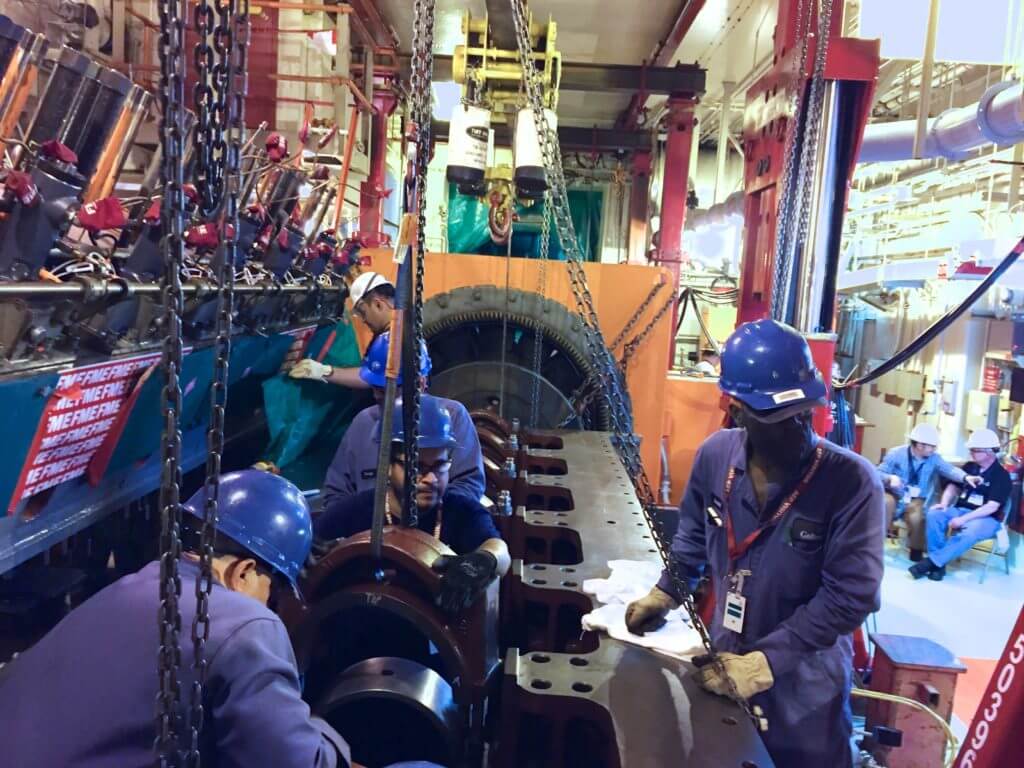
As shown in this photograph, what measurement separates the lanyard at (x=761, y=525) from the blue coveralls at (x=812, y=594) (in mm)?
14

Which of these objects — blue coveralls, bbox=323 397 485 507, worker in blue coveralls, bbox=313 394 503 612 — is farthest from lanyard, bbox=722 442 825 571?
blue coveralls, bbox=323 397 485 507

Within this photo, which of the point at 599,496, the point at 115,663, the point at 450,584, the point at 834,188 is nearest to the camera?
the point at 115,663

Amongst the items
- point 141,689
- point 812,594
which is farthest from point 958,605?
point 141,689

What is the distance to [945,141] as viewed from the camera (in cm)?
510

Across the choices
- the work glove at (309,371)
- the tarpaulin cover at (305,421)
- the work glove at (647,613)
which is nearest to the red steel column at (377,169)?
the tarpaulin cover at (305,421)

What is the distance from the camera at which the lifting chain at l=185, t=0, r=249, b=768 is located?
3.67 ft

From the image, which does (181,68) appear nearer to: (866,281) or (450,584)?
(450,584)

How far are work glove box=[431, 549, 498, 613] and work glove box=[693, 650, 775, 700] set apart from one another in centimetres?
60

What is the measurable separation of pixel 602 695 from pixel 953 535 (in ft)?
22.7

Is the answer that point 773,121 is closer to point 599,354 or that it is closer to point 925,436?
point 599,354

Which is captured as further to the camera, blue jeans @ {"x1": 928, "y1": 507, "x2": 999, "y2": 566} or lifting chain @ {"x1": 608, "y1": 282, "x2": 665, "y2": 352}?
blue jeans @ {"x1": 928, "y1": 507, "x2": 999, "y2": 566}

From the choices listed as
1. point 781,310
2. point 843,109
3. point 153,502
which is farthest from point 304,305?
point 843,109

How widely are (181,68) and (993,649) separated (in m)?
6.28

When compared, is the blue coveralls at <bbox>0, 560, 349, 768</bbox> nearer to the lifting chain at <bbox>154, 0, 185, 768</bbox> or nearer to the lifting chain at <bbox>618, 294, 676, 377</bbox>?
the lifting chain at <bbox>154, 0, 185, 768</bbox>
